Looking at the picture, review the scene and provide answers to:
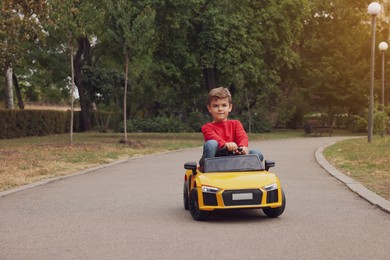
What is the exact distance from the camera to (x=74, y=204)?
9.26m

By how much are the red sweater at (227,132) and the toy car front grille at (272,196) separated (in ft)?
3.10

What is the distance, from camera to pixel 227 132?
8.38m

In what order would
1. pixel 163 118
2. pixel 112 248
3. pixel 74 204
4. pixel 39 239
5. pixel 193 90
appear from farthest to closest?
pixel 163 118 < pixel 193 90 < pixel 74 204 < pixel 39 239 < pixel 112 248

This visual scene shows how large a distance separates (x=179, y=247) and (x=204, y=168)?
6.63 feet

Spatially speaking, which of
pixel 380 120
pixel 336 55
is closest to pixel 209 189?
pixel 380 120

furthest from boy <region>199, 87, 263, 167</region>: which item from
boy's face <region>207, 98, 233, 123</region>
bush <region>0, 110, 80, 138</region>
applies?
bush <region>0, 110, 80, 138</region>

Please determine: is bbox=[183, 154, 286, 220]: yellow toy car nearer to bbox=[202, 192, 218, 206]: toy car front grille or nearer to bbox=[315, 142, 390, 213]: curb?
bbox=[202, 192, 218, 206]: toy car front grille

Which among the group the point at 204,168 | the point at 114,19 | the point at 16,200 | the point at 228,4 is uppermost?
the point at 228,4

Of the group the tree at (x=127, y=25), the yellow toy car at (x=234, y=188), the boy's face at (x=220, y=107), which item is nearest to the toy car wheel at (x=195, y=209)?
the yellow toy car at (x=234, y=188)

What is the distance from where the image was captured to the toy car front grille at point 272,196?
749 centimetres

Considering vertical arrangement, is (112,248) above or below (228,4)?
below

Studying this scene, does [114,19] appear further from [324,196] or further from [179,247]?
[179,247]

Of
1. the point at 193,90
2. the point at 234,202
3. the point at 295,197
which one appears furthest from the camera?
the point at 193,90

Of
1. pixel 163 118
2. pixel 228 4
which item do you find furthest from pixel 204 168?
pixel 163 118
